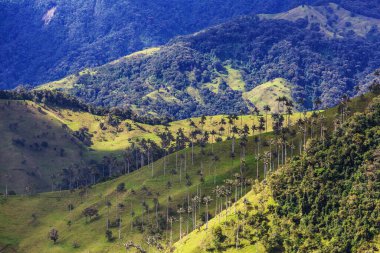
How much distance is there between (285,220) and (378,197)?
102 ft

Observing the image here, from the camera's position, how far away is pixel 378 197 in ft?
598

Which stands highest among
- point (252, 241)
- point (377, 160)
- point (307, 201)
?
point (377, 160)

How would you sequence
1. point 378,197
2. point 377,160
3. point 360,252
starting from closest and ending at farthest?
point 360,252, point 378,197, point 377,160

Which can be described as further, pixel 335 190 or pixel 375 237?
pixel 335 190

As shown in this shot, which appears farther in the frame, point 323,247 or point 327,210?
point 327,210

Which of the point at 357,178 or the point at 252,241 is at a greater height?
the point at 357,178

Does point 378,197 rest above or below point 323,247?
above

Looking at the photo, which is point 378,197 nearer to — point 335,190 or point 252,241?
point 335,190

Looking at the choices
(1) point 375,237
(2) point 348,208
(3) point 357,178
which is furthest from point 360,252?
(3) point 357,178

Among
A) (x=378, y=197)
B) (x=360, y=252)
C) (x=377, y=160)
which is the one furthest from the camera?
(x=377, y=160)

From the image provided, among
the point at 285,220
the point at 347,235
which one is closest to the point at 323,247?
the point at 347,235

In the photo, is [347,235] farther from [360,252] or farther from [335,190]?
[335,190]

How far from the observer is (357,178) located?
196m

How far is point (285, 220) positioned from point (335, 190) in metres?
18.3
